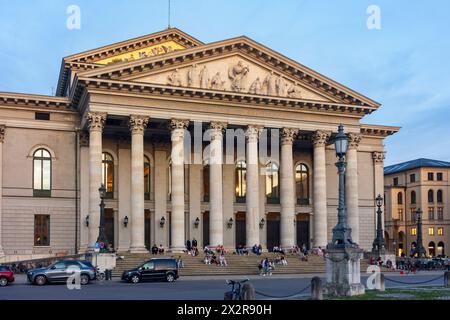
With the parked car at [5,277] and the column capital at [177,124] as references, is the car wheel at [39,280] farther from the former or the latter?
the column capital at [177,124]

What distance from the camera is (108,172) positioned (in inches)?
2183

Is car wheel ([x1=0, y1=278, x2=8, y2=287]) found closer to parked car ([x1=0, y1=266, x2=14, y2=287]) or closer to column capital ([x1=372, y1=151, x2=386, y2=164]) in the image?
parked car ([x1=0, y1=266, x2=14, y2=287])

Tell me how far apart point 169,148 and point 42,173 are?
34.8 feet

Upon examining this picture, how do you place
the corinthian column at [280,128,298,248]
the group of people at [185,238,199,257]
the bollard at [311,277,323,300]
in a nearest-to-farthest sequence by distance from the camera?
the bollard at [311,277,323,300] < the group of people at [185,238,199,257] < the corinthian column at [280,128,298,248]

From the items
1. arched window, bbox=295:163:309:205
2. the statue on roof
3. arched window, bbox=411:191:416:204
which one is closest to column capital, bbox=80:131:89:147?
the statue on roof

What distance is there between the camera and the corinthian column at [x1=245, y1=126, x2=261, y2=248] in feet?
177

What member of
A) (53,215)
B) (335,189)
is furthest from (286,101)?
(53,215)

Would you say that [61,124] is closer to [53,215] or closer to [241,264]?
[53,215]

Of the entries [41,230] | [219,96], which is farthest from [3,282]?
[219,96]

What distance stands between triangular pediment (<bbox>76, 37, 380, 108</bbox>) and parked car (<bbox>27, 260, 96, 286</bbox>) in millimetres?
15731

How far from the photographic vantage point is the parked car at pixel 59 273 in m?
37.0

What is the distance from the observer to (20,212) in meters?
52.5

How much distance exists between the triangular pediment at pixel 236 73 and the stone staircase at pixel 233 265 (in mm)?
13057

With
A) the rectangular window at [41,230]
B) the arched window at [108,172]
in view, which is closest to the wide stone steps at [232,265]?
the arched window at [108,172]
